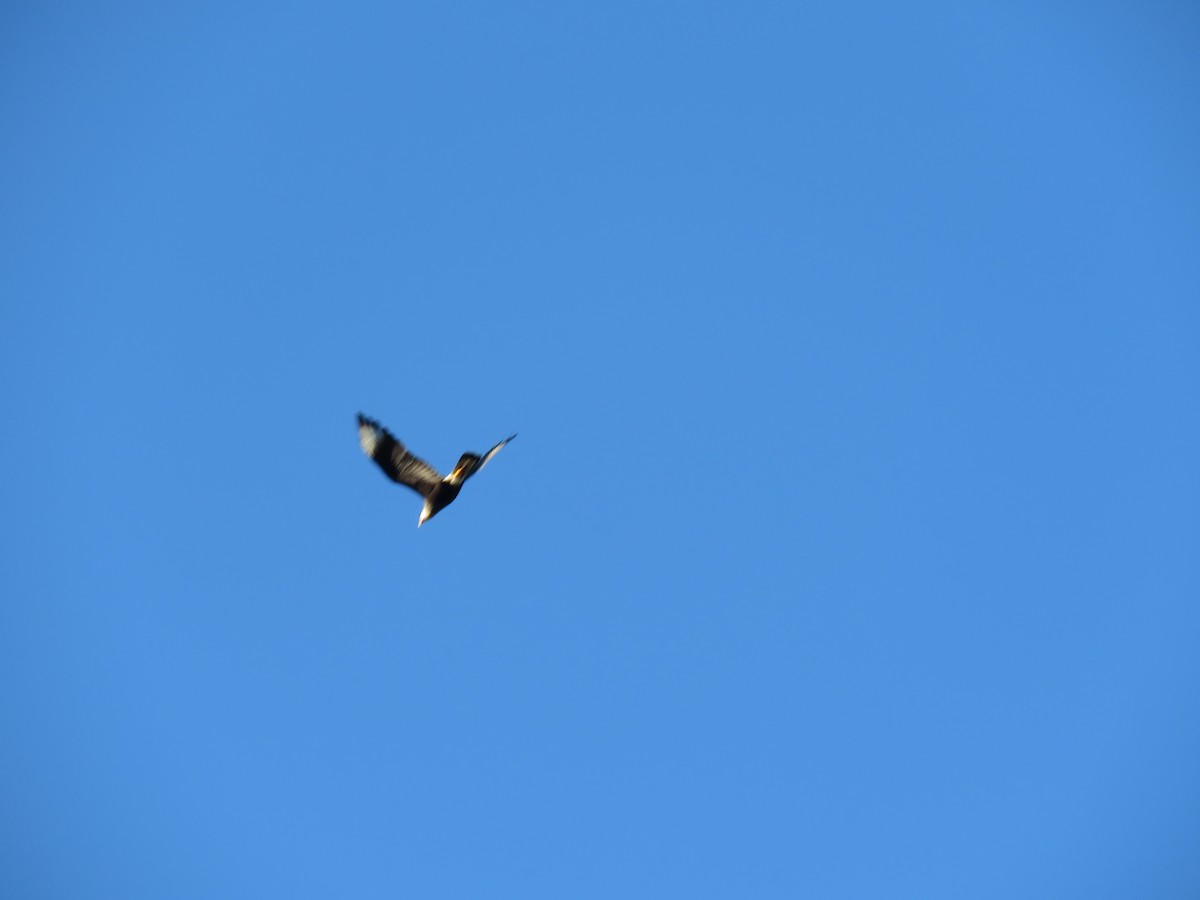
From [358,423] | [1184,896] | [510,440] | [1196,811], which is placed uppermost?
[1196,811]

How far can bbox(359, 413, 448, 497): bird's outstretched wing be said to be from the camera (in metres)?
17.3

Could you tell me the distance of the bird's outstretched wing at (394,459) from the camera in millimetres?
17328

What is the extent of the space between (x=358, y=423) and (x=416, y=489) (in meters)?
1.44

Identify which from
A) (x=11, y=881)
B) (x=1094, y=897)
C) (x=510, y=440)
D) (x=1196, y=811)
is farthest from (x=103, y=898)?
(x=510, y=440)

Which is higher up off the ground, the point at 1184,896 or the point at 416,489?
the point at 1184,896

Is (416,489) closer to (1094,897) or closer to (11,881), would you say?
(1094,897)

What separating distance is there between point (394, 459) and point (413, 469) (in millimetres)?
334

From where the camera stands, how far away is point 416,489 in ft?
58.5

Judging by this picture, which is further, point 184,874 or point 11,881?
point 11,881

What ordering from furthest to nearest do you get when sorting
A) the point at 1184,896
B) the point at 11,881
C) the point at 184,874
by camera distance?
the point at 11,881
the point at 184,874
the point at 1184,896

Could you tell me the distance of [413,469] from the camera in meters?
17.6

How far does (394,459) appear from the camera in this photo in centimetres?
1750

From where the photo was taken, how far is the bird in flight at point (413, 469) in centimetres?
1725

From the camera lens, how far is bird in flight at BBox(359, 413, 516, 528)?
17250mm
